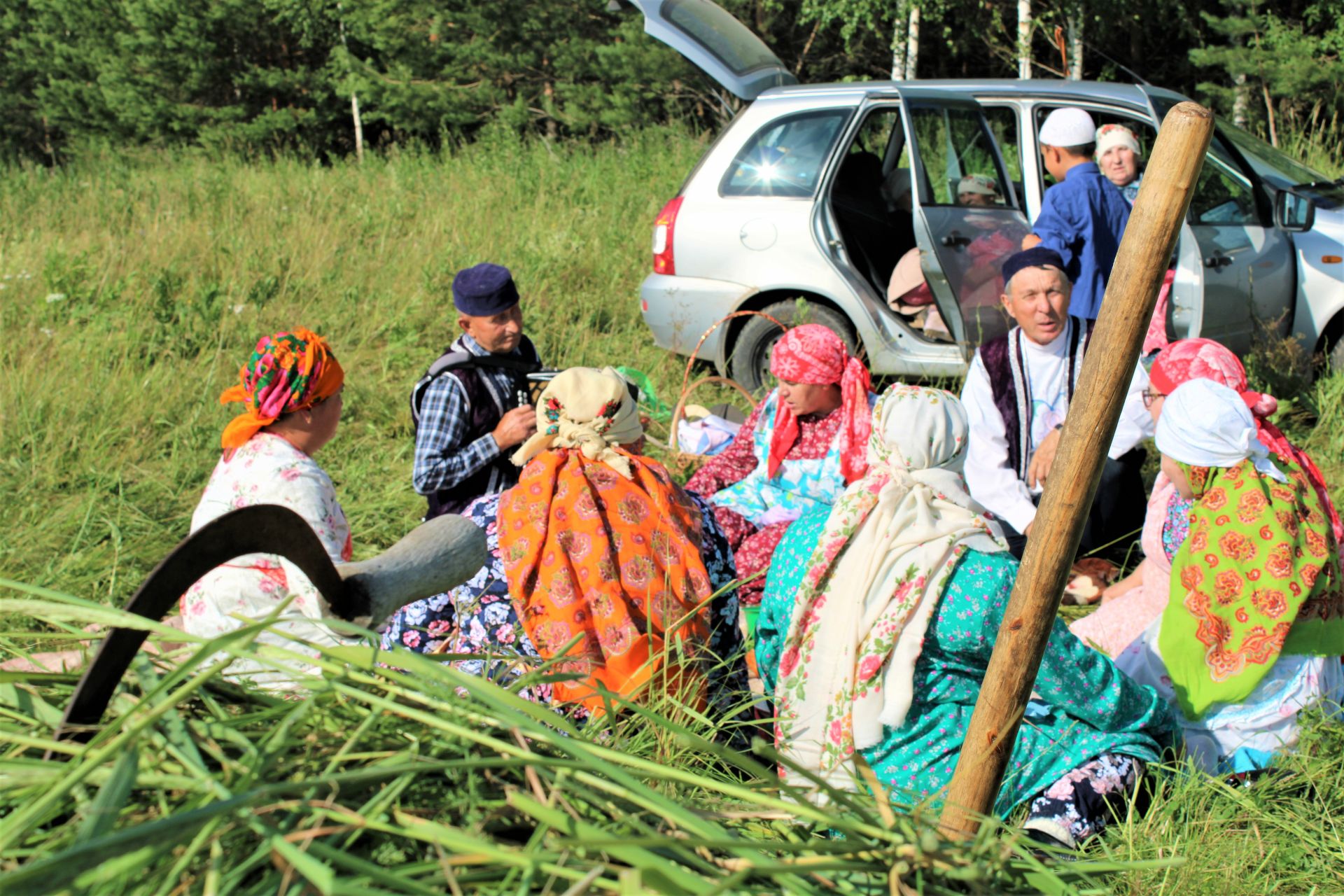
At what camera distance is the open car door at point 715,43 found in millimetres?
6109

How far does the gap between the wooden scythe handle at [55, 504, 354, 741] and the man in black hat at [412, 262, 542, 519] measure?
8.65ft

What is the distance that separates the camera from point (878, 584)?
2.46m

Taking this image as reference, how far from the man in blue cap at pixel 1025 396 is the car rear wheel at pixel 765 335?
1.77 m

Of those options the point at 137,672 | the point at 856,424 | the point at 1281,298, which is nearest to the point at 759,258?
the point at 856,424

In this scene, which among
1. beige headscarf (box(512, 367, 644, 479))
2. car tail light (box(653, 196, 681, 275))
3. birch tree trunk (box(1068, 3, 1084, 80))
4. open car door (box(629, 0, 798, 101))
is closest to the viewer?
beige headscarf (box(512, 367, 644, 479))

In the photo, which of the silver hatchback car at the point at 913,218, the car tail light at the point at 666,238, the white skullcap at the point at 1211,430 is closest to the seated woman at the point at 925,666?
the white skullcap at the point at 1211,430

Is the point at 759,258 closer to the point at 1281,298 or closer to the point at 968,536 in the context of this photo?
the point at 1281,298

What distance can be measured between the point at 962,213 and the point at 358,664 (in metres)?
5.43

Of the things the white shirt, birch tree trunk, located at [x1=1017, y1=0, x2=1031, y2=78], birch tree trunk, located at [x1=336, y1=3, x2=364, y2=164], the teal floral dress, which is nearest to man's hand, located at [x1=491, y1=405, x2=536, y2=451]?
the white shirt

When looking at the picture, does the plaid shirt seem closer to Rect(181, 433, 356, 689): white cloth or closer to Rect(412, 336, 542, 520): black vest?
Rect(412, 336, 542, 520): black vest

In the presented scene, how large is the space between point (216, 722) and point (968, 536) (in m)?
1.83

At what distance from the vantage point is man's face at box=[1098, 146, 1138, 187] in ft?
17.8

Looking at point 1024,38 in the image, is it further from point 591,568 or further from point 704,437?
point 591,568

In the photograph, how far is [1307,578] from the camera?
271 cm
